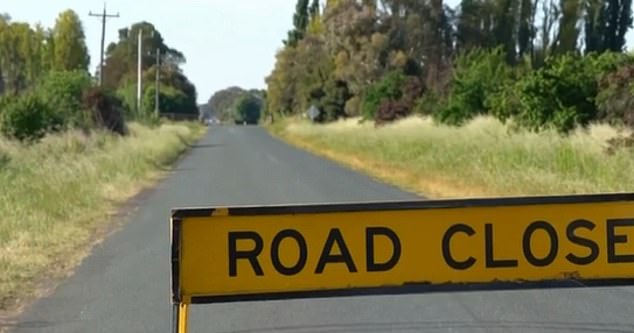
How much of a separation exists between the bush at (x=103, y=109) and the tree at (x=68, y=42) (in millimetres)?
35707

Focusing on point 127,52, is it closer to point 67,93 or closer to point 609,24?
point 609,24

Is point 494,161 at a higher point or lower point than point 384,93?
lower

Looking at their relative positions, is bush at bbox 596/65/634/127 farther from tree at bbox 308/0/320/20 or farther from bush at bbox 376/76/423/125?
tree at bbox 308/0/320/20

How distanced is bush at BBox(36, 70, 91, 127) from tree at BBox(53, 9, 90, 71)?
119 feet

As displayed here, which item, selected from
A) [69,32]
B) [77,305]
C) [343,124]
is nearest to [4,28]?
[69,32]

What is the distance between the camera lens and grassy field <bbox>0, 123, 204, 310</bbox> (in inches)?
489

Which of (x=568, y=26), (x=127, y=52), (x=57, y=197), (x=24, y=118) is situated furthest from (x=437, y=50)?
(x=57, y=197)

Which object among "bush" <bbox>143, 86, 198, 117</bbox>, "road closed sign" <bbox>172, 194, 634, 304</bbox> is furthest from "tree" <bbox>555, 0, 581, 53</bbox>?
"bush" <bbox>143, 86, 198, 117</bbox>

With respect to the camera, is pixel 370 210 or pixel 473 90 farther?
pixel 473 90

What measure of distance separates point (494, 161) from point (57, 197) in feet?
39.6

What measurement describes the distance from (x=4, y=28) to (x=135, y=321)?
269ft

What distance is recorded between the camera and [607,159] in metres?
23.2

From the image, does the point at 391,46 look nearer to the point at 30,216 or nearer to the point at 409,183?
the point at 409,183

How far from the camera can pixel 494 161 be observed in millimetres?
27797
